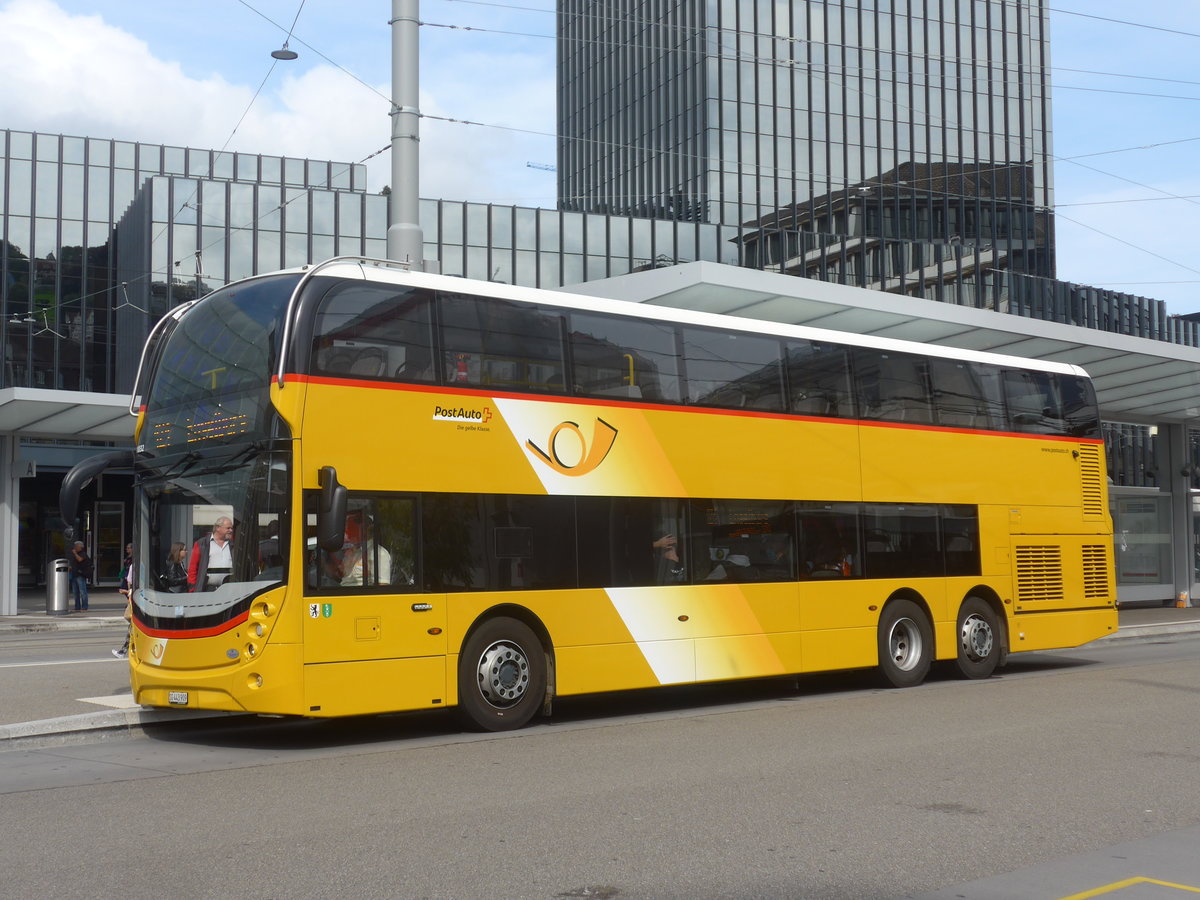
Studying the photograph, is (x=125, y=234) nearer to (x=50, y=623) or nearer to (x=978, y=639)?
(x=50, y=623)

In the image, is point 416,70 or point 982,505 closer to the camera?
point 416,70

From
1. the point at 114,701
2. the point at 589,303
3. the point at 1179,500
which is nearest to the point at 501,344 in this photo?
the point at 589,303

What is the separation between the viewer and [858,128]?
247 ft

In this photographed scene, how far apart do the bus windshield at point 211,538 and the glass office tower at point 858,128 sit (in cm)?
6037

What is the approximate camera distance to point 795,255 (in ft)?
223

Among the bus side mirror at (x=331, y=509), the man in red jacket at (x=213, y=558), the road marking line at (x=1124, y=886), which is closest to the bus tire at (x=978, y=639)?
the bus side mirror at (x=331, y=509)

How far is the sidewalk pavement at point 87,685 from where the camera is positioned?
1040 centimetres

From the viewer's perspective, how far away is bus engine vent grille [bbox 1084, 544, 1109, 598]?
17906mm

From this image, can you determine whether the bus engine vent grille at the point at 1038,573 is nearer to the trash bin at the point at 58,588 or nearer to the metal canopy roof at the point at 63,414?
the metal canopy roof at the point at 63,414

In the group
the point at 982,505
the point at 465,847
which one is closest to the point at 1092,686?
the point at 982,505

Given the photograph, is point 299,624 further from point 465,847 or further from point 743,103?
point 743,103

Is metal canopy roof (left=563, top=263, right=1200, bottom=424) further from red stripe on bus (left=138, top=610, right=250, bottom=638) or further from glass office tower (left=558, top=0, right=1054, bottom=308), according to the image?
glass office tower (left=558, top=0, right=1054, bottom=308)

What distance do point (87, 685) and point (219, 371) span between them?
16.4 feet

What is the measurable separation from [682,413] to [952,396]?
4.69 m
